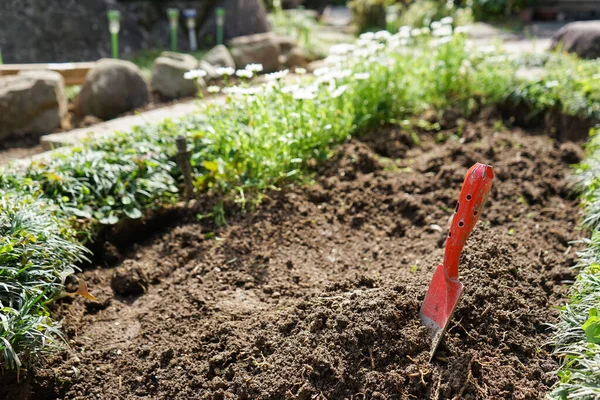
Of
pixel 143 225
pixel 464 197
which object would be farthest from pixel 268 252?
pixel 464 197

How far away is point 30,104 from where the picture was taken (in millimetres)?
5461

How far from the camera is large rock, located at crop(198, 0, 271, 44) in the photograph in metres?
9.43

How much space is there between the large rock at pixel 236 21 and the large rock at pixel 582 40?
16.5 ft

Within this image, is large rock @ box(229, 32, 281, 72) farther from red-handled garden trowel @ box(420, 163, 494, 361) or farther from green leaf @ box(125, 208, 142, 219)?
red-handled garden trowel @ box(420, 163, 494, 361)

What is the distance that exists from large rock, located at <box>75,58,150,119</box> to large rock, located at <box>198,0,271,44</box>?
3637 millimetres

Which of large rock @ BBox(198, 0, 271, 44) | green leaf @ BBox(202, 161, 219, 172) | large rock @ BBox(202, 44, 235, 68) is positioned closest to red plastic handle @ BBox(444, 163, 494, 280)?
green leaf @ BBox(202, 161, 219, 172)

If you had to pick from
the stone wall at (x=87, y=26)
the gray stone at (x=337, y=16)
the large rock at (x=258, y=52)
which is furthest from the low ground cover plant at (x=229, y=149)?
the gray stone at (x=337, y=16)

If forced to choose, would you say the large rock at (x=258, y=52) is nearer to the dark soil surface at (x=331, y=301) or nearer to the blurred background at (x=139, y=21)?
the blurred background at (x=139, y=21)

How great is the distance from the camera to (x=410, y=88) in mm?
5113

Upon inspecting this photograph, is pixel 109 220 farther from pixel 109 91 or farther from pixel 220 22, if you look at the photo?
→ pixel 220 22

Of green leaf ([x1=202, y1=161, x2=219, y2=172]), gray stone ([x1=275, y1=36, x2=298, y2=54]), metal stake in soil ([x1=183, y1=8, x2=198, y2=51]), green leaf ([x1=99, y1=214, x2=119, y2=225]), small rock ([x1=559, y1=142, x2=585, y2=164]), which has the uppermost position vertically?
metal stake in soil ([x1=183, y1=8, x2=198, y2=51])

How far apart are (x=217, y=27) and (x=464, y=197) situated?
325 inches

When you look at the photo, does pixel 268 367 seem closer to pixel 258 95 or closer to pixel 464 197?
pixel 464 197

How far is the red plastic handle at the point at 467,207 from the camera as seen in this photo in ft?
6.79
